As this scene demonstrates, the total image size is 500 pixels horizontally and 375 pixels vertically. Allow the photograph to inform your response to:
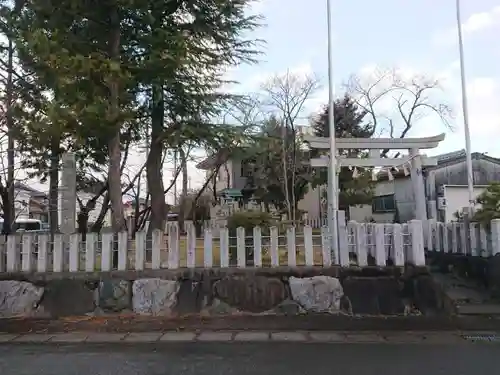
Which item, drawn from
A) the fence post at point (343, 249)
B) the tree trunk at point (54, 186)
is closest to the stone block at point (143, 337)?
the fence post at point (343, 249)

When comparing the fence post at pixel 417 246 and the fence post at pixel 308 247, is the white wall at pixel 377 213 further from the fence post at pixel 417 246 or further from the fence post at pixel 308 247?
the fence post at pixel 308 247

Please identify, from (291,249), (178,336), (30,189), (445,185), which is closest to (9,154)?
(30,189)

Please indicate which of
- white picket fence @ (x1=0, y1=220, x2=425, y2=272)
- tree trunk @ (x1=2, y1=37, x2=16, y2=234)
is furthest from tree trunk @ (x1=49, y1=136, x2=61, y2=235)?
white picket fence @ (x1=0, y1=220, x2=425, y2=272)

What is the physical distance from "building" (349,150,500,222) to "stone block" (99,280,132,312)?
15.8 m

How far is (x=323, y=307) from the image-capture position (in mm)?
7977

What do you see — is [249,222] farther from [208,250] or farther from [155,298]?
[155,298]

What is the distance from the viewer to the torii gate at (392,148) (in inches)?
431

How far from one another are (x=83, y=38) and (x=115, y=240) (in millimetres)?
4125

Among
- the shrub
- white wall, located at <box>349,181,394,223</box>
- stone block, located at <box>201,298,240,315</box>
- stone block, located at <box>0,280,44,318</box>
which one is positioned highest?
white wall, located at <box>349,181,394,223</box>

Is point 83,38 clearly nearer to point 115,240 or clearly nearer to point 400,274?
point 115,240

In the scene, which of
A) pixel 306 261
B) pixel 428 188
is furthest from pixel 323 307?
pixel 428 188

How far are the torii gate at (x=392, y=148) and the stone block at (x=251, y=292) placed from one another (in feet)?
12.2

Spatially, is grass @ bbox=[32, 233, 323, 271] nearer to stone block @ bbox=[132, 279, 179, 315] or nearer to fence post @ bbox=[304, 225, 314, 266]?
fence post @ bbox=[304, 225, 314, 266]

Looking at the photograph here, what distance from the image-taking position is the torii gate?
1094 cm
